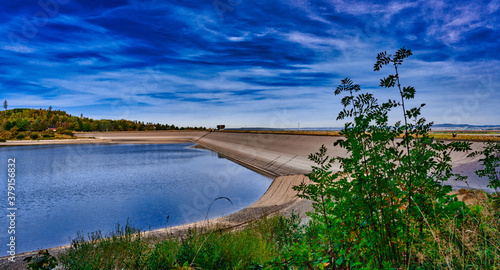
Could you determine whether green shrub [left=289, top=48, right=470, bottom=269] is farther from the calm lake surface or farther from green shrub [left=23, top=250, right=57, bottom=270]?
the calm lake surface

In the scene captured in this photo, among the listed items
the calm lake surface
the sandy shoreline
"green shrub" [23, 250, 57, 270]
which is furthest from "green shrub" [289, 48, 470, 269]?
the calm lake surface

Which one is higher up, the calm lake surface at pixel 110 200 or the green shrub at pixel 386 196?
the green shrub at pixel 386 196

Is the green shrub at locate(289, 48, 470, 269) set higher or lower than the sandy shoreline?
higher

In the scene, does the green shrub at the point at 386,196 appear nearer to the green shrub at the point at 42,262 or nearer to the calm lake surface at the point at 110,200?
the green shrub at the point at 42,262

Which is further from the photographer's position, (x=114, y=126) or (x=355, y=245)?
(x=114, y=126)

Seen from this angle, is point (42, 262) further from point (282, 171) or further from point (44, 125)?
point (44, 125)

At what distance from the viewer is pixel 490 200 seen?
458 cm

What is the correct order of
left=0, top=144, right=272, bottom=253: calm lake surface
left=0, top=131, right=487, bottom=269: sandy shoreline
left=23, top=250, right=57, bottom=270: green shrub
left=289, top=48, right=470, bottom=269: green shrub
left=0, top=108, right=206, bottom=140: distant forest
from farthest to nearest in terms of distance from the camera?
left=0, top=108, right=206, bottom=140: distant forest
left=0, top=144, right=272, bottom=253: calm lake surface
left=0, top=131, right=487, bottom=269: sandy shoreline
left=23, top=250, right=57, bottom=270: green shrub
left=289, top=48, right=470, bottom=269: green shrub

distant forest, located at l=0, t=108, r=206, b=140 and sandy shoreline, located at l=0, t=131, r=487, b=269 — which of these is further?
distant forest, located at l=0, t=108, r=206, b=140

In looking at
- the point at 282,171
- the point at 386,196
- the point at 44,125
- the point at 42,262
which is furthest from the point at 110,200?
the point at 44,125

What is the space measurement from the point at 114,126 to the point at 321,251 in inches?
6461

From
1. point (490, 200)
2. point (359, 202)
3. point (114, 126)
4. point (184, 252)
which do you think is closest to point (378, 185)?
point (359, 202)

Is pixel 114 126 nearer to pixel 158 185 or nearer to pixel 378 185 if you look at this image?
pixel 158 185

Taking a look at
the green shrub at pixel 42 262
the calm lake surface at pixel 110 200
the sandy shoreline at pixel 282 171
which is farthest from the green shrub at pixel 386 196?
the calm lake surface at pixel 110 200
